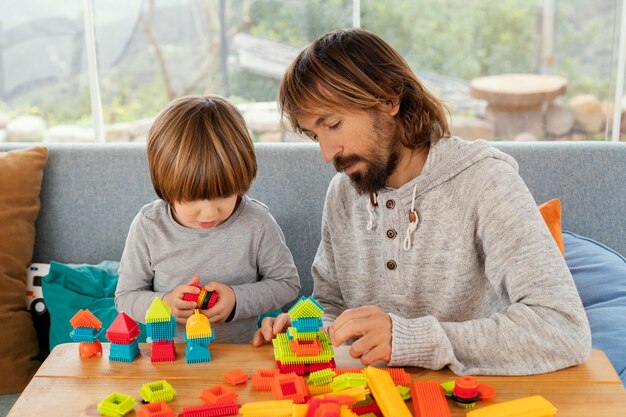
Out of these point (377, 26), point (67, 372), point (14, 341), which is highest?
point (377, 26)

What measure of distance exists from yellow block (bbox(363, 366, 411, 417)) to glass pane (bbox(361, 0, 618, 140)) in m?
2.23

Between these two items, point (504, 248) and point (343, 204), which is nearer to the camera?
point (504, 248)

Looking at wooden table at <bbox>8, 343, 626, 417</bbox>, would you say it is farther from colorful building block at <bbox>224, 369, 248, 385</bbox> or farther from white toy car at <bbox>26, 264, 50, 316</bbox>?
white toy car at <bbox>26, 264, 50, 316</bbox>

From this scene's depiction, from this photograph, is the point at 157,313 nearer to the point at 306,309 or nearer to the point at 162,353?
the point at 162,353

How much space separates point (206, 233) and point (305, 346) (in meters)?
0.56

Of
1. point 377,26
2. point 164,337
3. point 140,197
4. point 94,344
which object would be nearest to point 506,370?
point 164,337

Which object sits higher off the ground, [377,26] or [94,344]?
[377,26]

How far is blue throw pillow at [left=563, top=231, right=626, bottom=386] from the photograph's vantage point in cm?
157

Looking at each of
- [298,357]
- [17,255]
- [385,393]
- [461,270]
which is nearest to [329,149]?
[461,270]

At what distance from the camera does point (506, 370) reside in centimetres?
112

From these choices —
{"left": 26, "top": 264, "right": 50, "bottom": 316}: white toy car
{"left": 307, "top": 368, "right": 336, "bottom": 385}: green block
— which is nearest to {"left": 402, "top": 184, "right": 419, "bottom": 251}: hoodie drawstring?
{"left": 307, "top": 368, "right": 336, "bottom": 385}: green block

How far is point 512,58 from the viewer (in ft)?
10.3

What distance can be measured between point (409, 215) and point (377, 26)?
1.79 meters

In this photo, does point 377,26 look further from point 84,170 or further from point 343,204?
point 343,204
